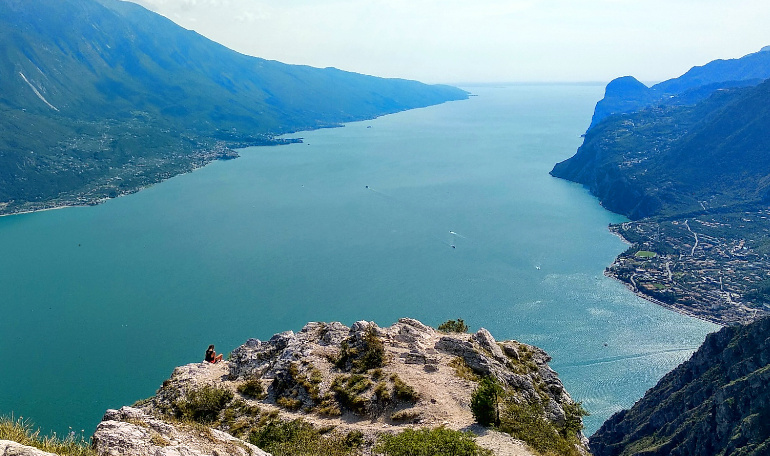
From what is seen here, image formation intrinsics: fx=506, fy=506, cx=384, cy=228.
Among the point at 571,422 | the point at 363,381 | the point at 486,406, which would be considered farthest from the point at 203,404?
the point at 571,422

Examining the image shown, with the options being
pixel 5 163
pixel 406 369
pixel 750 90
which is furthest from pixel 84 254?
pixel 750 90

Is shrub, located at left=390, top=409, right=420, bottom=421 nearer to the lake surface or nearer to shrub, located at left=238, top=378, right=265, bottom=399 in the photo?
shrub, located at left=238, top=378, right=265, bottom=399

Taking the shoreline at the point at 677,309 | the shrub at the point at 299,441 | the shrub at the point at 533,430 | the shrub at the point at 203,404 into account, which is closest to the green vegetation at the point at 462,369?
the shrub at the point at 533,430

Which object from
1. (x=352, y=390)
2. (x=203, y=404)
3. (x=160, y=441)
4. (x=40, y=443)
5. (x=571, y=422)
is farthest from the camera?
(x=571, y=422)

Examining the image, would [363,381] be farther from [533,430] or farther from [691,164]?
[691,164]

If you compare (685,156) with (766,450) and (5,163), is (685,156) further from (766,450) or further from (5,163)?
(5,163)

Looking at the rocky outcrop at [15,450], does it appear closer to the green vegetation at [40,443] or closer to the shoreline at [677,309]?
the green vegetation at [40,443]
